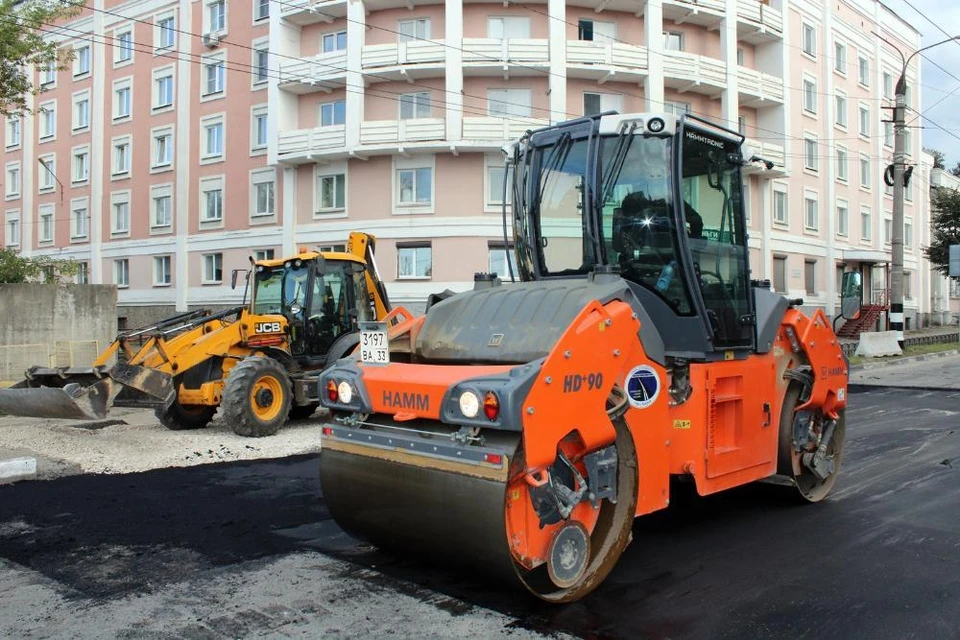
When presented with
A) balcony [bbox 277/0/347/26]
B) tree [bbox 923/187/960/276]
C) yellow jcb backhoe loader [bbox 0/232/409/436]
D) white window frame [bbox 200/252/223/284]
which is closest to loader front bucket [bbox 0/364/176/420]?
yellow jcb backhoe loader [bbox 0/232/409/436]

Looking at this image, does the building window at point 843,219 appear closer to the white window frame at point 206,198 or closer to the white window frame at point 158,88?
the white window frame at point 206,198

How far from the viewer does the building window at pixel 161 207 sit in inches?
1332

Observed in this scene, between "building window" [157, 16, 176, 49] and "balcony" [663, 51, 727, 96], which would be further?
"building window" [157, 16, 176, 49]

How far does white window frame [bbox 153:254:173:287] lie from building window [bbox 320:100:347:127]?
32.0 ft

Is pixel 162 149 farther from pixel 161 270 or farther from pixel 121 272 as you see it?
pixel 121 272

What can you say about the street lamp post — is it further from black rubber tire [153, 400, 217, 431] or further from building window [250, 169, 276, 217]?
building window [250, 169, 276, 217]

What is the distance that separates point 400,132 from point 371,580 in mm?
22908

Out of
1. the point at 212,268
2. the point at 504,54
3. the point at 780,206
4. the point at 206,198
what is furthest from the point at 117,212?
the point at 780,206

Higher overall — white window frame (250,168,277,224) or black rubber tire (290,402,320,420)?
white window frame (250,168,277,224)

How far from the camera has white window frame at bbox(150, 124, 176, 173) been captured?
33.9 metres

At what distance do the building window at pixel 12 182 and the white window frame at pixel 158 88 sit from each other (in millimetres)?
12050

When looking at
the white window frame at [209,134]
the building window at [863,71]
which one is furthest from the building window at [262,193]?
the building window at [863,71]

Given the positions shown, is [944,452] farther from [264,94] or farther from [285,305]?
[264,94]

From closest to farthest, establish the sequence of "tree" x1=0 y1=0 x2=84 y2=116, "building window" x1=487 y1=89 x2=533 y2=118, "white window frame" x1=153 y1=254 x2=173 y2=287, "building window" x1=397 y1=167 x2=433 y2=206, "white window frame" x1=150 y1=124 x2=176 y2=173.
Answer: "tree" x1=0 y1=0 x2=84 y2=116 < "building window" x1=397 y1=167 x2=433 y2=206 < "building window" x1=487 y1=89 x2=533 y2=118 < "white window frame" x1=153 y1=254 x2=173 y2=287 < "white window frame" x1=150 y1=124 x2=176 y2=173
